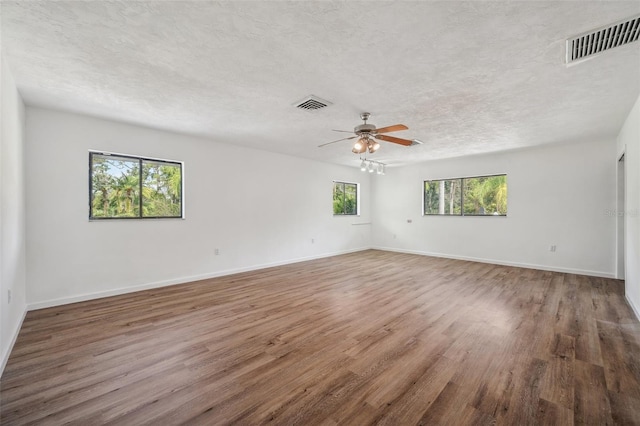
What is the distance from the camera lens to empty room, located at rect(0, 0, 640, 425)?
188 cm

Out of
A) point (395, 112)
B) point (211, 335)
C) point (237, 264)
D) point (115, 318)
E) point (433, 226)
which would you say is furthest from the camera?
point (433, 226)

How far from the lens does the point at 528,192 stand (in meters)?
6.05

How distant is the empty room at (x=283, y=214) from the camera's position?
1.88 metres

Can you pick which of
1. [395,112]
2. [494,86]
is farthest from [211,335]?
→ [494,86]

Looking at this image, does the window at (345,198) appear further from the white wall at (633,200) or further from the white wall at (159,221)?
the white wall at (633,200)

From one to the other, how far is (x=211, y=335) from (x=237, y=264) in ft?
9.51

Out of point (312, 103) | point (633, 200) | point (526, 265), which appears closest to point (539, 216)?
point (526, 265)

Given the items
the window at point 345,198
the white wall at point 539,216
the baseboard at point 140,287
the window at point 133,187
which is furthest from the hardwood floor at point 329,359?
the window at point 345,198

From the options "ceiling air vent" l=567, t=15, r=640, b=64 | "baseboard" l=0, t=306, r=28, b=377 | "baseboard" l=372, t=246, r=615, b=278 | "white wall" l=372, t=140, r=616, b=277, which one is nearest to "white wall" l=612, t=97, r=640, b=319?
"white wall" l=372, t=140, r=616, b=277

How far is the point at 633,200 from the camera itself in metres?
3.66

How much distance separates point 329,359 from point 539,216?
6065 mm

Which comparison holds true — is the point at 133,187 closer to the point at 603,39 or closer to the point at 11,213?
the point at 11,213

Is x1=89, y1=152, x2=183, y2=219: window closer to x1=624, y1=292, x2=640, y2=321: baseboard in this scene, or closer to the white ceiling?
the white ceiling

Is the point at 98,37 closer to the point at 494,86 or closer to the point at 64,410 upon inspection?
the point at 64,410
